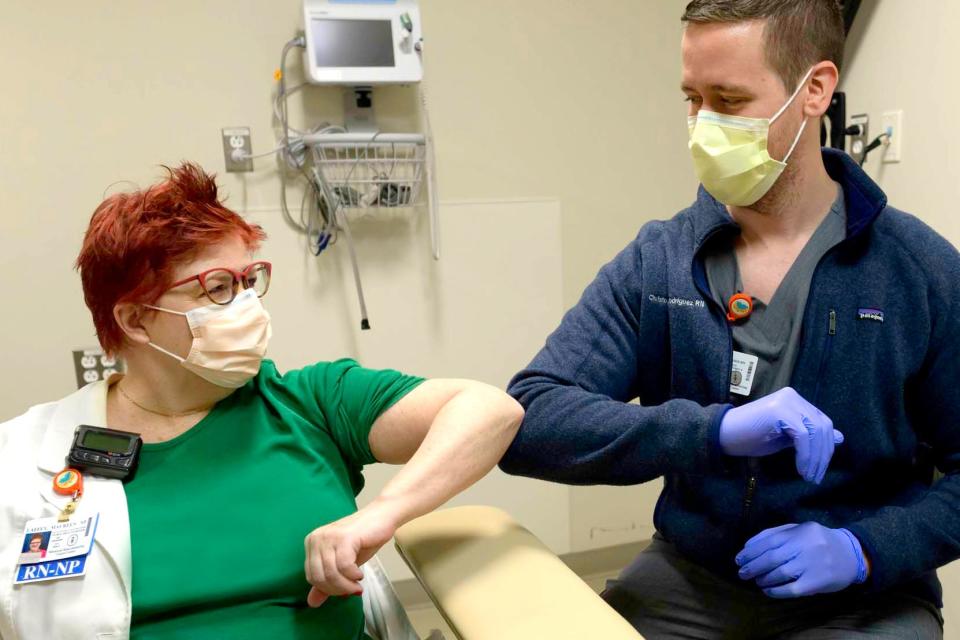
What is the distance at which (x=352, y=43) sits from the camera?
2.27 m

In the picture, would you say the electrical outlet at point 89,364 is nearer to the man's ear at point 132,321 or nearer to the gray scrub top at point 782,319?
the man's ear at point 132,321

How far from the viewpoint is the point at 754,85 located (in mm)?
1324

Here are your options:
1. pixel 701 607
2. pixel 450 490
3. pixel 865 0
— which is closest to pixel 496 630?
pixel 450 490

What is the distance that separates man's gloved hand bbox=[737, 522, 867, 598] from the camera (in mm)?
1186

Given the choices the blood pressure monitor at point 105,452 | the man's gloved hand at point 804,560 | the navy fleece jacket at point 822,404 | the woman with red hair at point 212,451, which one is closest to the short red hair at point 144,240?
the woman with red hair at point 212,451

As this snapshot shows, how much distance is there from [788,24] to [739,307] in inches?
18.7

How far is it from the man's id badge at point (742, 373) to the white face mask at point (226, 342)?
2.63ft

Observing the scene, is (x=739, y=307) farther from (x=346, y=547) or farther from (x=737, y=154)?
(x=346, y=547)

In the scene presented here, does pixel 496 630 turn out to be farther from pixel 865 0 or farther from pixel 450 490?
pixel 865 0

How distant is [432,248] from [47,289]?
44.6 inches

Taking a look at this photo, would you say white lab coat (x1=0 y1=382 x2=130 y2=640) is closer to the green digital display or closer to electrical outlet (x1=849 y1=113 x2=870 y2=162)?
the green digital display

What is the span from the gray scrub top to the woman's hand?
0.64 m

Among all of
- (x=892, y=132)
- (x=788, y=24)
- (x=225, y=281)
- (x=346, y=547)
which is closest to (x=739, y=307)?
(x=788, y=24)

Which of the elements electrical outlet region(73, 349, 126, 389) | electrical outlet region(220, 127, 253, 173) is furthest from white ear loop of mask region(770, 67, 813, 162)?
electrical outlet region(73, 349, 126, 389)
